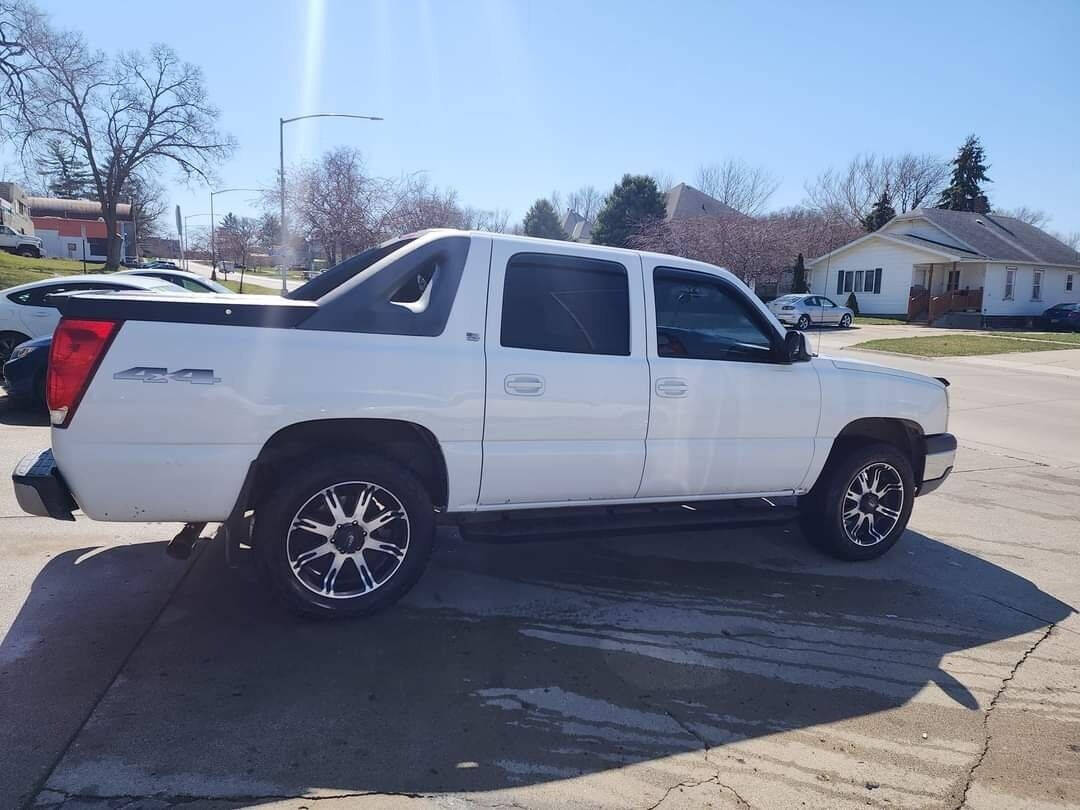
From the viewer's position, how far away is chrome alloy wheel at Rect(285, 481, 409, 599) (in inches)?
159

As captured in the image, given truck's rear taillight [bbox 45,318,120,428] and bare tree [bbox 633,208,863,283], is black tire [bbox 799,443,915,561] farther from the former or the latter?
bare tree [bbox 633,208,863,283]

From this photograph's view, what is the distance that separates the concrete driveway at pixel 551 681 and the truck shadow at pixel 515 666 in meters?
0.01

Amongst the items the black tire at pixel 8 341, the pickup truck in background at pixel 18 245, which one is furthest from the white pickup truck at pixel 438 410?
the pickup truck in background at pixel 18 245

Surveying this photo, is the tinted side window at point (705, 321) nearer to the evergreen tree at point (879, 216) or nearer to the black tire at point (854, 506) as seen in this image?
the black tire at point (854, 506)

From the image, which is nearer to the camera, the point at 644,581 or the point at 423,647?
the point at 423,647

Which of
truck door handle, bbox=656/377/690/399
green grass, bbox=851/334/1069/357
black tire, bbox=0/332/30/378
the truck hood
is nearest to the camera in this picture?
truck door handle, bbox=656/377/690/399

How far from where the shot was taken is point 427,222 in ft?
108

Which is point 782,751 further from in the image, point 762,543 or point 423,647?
point 762,543

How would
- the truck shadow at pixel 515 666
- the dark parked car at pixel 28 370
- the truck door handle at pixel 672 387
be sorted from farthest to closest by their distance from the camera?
the dark parked car at pixel 28 370 < the truck door handle at pixel 672 387 < the truck shadow at pixel 515 666

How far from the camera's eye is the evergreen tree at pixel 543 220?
7138cm

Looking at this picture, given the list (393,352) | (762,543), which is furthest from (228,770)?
(762,543)

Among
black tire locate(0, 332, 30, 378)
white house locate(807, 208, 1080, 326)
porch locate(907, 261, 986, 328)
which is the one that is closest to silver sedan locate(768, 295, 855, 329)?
porch locate(907, 261, 986, 328)

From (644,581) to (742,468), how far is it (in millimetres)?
939

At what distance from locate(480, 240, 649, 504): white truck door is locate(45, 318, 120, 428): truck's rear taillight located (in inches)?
71.0
